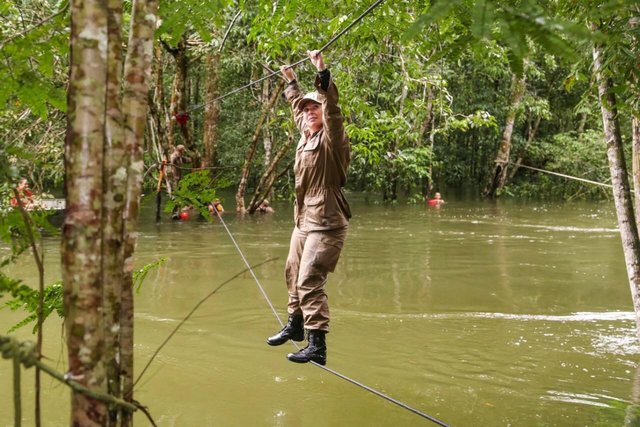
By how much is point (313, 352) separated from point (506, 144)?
18910mm

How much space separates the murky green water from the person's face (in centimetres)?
177

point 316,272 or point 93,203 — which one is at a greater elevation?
point 93,203

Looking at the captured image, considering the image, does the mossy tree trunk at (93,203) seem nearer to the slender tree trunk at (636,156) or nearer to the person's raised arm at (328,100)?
the person's raised arm at (328,100)

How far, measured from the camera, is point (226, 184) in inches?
130

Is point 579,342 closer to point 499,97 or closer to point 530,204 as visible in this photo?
point 530,204

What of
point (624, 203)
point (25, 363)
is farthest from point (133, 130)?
point (624, 203)

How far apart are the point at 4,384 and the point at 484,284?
5549mm

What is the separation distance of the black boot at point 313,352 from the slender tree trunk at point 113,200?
6.73ft

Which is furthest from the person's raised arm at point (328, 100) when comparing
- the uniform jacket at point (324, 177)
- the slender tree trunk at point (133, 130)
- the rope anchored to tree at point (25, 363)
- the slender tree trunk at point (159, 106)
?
the slender tree trunk at point (159, 106)

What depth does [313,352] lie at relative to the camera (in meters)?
3.86

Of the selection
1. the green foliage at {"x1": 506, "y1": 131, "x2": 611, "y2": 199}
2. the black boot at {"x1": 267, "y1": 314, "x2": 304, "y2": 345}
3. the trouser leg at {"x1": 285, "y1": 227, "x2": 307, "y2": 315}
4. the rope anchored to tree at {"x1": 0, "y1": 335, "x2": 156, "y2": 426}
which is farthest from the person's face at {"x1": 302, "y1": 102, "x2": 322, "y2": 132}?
the green foliage at {"x1": 506, "y1": 131, "x2": 611, "y2": 199}

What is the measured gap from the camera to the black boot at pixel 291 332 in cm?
418

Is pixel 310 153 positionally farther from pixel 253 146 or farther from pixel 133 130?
pixel 253 146

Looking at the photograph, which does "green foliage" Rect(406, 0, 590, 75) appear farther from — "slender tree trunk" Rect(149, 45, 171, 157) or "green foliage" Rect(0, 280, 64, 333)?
"slender tree trunk" Rect(149, 45, 171, 157)
